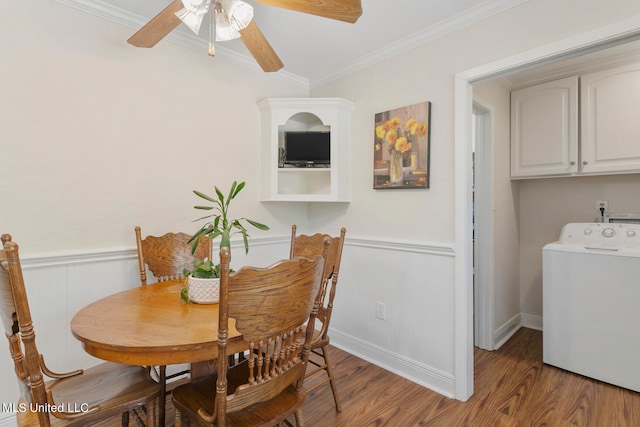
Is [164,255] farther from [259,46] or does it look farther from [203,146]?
[259,46]

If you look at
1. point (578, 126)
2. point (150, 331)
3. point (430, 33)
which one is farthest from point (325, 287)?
point (578, 126)

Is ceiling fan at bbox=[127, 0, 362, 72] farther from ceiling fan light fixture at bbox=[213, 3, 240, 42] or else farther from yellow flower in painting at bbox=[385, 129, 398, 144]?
yellow flower in painting at bbox=[385, 129, 398, 144]

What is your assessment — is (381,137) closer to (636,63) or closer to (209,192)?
(209,192)

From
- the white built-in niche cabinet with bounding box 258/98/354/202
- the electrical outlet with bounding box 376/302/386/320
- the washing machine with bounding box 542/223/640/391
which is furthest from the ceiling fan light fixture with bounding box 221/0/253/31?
the washing machine with bounding box 542/223/640/391

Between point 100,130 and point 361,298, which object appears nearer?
point 100,130

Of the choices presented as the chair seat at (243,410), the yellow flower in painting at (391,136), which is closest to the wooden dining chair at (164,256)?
the chair seat at (243,410)

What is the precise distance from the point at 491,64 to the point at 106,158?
242 centimetres

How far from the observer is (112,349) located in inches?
40.1

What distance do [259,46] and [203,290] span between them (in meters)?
1.28

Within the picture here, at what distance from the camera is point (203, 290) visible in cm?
145

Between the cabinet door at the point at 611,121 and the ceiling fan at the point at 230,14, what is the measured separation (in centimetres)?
240

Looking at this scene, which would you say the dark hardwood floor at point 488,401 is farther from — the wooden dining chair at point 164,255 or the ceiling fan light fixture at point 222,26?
the ceiling fan light fixture at point 222,26

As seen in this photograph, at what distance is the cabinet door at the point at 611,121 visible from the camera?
2.43 meters

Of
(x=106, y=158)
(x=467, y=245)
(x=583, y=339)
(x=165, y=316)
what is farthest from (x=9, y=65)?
(x=583, y=339)
